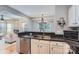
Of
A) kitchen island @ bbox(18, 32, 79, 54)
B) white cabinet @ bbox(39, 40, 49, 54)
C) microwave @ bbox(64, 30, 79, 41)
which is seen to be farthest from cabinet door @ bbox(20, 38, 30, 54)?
microwave @ bbox(64, 30, 79, 41)

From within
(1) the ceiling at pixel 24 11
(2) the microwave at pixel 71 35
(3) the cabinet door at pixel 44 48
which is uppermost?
(1) the ceiling at pixel 24 11

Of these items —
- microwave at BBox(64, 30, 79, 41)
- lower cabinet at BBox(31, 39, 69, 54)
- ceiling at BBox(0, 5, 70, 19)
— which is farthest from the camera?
lower cabinet at BBox(31, 39, 69, 54)

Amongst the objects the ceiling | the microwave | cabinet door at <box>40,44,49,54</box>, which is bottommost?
cabinet door at <box>40,44,49,54</box>

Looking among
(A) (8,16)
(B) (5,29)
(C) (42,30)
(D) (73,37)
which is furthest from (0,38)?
(D) (73,37)

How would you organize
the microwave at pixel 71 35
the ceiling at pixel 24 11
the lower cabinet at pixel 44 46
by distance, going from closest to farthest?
the ceiling at pixel 24 11 → the microwave at pixel 71 35 → the lower cabinet at pixel 44 46

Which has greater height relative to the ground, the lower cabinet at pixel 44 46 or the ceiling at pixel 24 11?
the ceiling at pixel 24 11

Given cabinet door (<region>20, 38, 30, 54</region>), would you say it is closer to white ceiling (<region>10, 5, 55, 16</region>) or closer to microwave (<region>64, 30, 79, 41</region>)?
white ceiling (<region>10, 5, 55, 16</region>)

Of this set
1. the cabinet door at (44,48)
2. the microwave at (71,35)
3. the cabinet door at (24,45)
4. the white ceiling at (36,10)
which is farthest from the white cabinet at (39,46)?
the white ceiling at (36,10)

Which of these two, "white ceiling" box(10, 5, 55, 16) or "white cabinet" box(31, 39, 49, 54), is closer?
"white ceiling" box(10, 5, 55, 16)

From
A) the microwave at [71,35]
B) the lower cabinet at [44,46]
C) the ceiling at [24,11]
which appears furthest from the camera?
the lower cabinet at [44,46]

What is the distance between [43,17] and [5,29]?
820 millimetres

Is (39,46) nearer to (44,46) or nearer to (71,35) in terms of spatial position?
(44,46)

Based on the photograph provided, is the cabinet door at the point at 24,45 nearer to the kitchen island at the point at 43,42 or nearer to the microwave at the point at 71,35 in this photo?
the kitchen island at the point at 43,42

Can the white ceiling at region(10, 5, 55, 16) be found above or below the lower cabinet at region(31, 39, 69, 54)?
above
